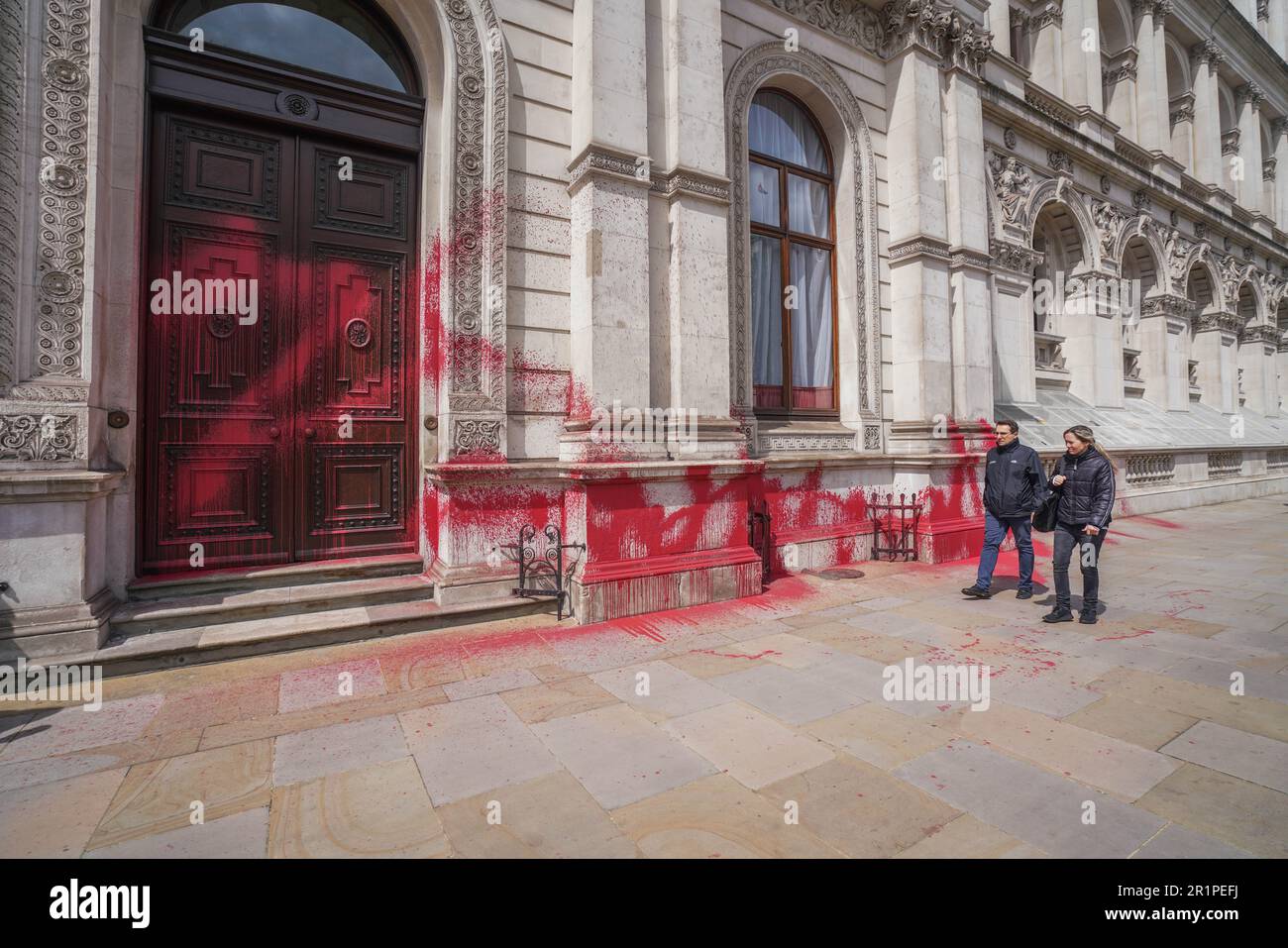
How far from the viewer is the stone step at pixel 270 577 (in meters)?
5.52

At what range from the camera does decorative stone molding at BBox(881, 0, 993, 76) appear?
9727 millimetres

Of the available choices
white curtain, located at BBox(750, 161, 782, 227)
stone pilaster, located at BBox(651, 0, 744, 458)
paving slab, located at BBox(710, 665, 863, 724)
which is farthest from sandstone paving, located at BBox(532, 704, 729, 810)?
white curtain, located at BBox(750, 161, 782, 227)

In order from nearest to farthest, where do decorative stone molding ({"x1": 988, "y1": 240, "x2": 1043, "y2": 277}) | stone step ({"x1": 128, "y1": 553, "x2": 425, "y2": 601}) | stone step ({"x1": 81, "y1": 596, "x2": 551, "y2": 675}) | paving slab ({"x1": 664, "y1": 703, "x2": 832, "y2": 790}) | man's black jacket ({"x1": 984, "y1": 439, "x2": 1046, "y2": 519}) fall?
paving slab ({"x1": 664, "y1": 703, "x2": 832, "y2": 790}) → stone step ({"x1": 81, "y1": 596, "x2": 551, "y2": 675}) → stone step ({"x1": 128, "y1": 553, "x2": 425, "y2": 601}) → man's black jacket ({"x1": 984, "y1": 439, "x2": 1046, "y2": 519}) → decorative stone molding ({"x1": 988, "y1": 240, "x2": 1043, "y2": 277})

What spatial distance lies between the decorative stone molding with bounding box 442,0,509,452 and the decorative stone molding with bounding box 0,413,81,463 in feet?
10.1

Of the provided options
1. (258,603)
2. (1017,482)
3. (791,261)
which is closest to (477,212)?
(258,603)

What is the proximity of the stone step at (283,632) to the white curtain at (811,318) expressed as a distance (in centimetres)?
564

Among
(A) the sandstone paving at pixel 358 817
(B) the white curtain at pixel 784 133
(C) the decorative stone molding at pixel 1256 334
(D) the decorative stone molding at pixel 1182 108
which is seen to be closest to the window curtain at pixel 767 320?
(B) the white curtain at pixel 784 133

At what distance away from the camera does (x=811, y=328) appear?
9578mm

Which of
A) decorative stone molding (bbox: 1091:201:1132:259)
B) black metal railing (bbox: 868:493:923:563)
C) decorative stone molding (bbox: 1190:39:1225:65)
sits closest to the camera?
black metal railing (bbox: 868:493:923:563)

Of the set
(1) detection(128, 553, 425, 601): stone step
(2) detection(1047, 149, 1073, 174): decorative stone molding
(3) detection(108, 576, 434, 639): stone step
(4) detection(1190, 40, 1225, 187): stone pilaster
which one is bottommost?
(3) detection(108, 576, 434, 639): stone step

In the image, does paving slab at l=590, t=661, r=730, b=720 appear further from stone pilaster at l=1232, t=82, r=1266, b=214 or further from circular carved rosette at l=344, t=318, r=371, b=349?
stone pilaster at l=1232, t=82, r=1266, b=214

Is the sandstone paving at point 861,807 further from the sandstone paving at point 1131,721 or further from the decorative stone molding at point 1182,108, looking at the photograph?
the decorative stone molding at point 1182,108
